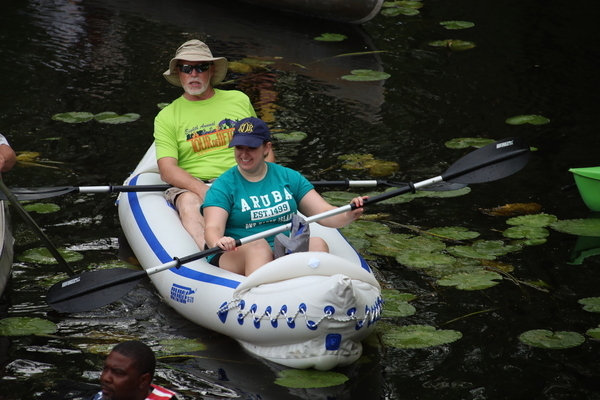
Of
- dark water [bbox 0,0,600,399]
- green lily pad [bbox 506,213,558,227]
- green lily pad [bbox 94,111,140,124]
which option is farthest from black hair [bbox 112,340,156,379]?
green lily pad [bbox 94,111,140,124]

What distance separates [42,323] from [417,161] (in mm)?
3279

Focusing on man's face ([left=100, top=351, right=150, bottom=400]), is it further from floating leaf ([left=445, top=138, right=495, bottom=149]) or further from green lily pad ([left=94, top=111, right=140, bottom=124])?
green lily pad ([left=94, top=111, right=140, bottom=124])

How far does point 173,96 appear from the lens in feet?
24.9

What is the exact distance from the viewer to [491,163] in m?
4.48

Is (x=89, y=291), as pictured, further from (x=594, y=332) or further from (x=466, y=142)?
(x=466, y=142)

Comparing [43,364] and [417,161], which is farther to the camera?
[417,161]

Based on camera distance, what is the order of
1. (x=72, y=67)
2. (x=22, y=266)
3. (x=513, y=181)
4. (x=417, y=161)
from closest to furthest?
(x=22, y=266)
(x=513, y=181)
(x=417, y=161)
(x=72, y=67)

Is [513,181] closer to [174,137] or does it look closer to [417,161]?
[417,161]

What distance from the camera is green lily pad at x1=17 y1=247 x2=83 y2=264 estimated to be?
15.6ft

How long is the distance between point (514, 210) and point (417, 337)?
1.82 meters

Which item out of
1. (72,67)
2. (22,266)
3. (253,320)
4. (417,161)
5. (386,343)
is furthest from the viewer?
(72,67)

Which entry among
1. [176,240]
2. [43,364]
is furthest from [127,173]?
[43,364]

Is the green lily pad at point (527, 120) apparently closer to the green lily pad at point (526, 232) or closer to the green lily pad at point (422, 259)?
the green lily pad at point (526, 232)

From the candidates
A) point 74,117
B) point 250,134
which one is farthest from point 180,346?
point 74,117
